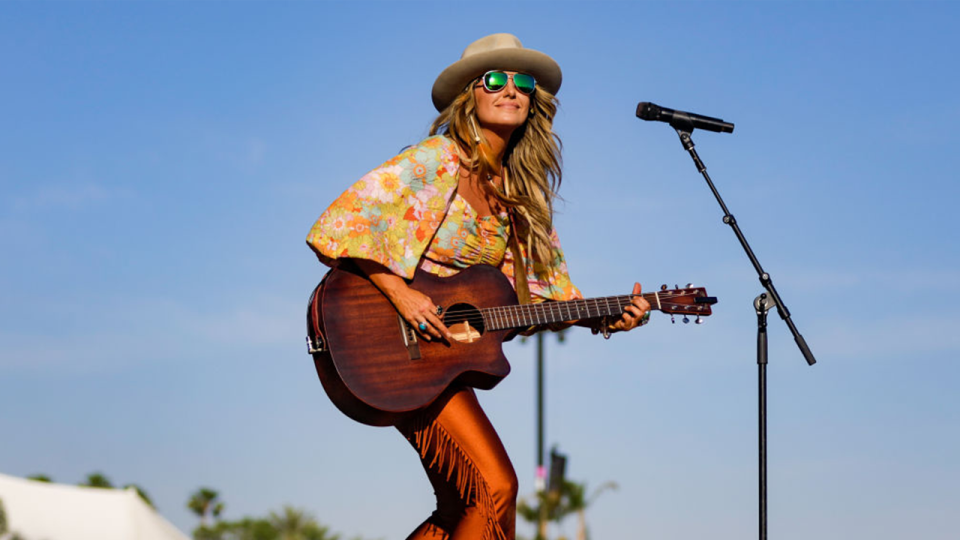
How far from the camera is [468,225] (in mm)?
4641

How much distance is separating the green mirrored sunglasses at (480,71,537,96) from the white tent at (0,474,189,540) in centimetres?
577

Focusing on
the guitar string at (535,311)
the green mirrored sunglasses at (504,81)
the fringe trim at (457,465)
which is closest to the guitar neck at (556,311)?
the guitar string at (535,311)

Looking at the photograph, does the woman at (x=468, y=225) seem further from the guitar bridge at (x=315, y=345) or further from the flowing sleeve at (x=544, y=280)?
the guitar bridge at (x=315, y=345)

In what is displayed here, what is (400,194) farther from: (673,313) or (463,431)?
(673,313)

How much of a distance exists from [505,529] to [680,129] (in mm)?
1882

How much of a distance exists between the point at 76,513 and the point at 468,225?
5.98m

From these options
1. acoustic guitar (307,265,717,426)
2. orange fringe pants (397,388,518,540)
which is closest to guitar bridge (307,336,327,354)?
acoustic guitar (307,265,717,426)

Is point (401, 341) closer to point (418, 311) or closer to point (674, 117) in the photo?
point (418, 311)

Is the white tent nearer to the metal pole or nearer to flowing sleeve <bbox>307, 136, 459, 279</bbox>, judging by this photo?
the metal pole

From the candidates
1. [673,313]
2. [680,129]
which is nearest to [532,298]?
[673,313]

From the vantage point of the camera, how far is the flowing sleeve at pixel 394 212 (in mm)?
4273

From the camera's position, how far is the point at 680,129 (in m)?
4.52

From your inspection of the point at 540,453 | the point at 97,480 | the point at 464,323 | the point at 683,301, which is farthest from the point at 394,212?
the point at 97,480

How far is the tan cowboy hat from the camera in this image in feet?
15.9
